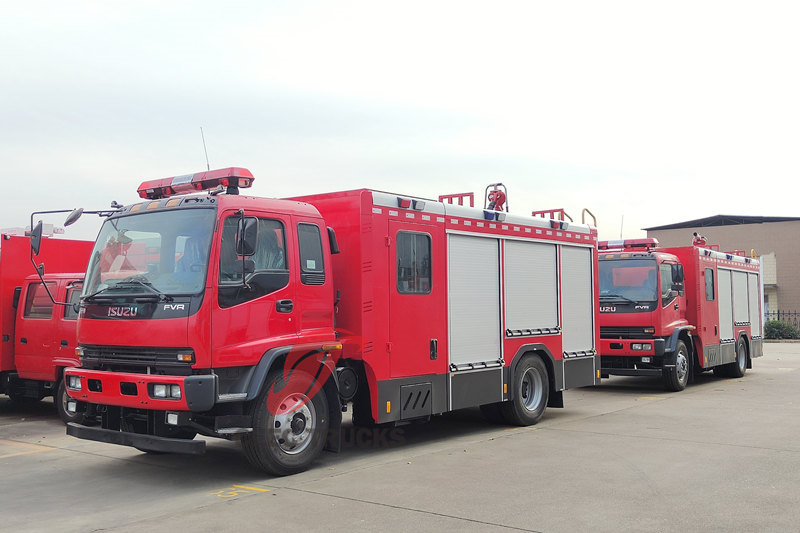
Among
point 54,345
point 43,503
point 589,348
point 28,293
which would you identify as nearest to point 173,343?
point 43,503

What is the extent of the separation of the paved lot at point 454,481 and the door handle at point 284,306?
1648 mm

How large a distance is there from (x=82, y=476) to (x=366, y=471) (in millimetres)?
2924

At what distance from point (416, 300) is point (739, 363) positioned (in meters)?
12.3

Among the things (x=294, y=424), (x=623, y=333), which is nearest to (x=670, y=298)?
(x=623, y=333)

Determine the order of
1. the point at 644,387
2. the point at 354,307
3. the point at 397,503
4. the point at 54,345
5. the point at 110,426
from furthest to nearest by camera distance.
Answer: the point at 644,387, the point at 54,345, the point at 354,307, the point at 110,426, the point at 397,503

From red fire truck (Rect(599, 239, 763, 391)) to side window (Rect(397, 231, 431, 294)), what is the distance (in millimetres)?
6977

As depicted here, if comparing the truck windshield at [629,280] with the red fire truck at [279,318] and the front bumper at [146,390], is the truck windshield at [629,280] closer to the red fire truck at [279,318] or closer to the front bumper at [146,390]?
the red fire truck at [279,318]

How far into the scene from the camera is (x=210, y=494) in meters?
7.03

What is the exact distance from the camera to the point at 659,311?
1466 cm

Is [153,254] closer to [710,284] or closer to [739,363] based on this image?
[710,284]

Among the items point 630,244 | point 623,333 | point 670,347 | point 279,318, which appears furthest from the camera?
point 630,244

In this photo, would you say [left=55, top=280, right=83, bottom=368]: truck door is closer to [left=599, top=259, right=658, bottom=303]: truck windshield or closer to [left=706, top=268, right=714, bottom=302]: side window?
[left=599, top=259, right=658, bottom=303]: truck windshield

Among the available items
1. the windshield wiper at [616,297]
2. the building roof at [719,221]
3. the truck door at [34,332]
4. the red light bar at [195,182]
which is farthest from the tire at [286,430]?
the building roof at [719,221]

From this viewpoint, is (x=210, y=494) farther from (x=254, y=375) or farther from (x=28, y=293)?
(x=28, y=293)
